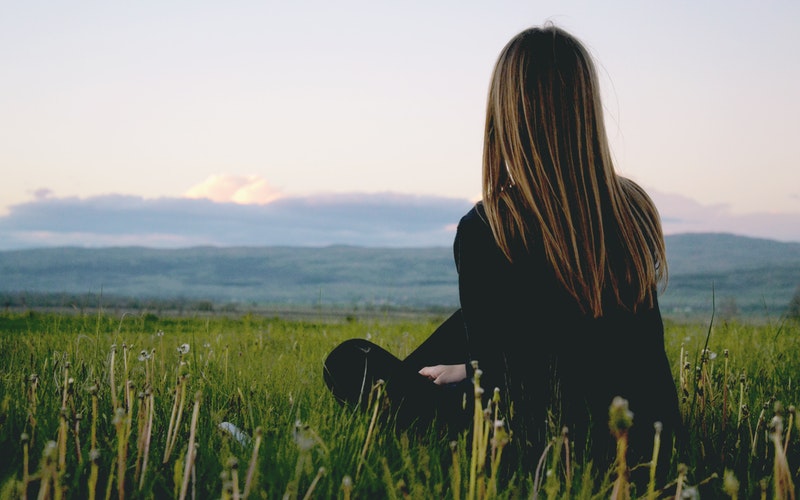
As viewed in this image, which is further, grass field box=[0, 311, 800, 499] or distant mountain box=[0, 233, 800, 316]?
distant mountain box=[0, 233, 800, 316]

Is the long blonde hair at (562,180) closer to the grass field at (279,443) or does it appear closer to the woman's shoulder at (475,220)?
the woman's shoulder at (475,220)

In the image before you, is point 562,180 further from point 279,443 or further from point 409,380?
point 279,443

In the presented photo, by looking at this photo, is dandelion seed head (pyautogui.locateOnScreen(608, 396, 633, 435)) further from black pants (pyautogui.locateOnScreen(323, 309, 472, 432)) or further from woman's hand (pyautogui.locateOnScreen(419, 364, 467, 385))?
woman's hand (pyautogui.locateOnScreen(419, 364, 467, 385))

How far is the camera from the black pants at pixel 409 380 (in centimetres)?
289

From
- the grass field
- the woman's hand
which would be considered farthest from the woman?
the woman's hand

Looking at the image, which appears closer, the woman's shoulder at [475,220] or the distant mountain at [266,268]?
the woman's shoulder at [475,220]

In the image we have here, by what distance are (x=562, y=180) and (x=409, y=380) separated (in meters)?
1.08

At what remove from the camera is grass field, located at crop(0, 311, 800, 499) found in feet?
5.87

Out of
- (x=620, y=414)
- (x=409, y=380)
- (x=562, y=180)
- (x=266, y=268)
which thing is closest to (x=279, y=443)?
(x=409, y=380)

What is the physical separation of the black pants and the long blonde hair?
0.63 m

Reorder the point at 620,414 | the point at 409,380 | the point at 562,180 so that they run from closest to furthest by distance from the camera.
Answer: the point at 620,414 < the point at 562,180 < the point at 409,380

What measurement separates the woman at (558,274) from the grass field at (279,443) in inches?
8.2

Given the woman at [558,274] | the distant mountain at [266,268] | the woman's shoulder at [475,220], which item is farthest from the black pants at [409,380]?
the distant mountain at [266,268]

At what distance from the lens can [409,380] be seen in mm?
3016
